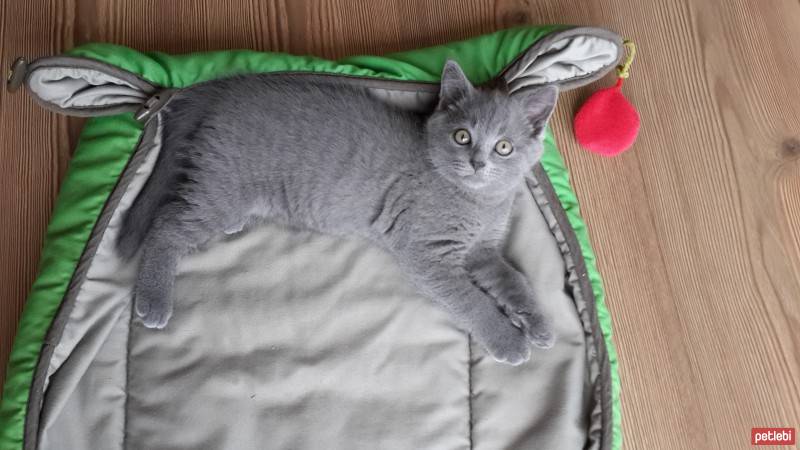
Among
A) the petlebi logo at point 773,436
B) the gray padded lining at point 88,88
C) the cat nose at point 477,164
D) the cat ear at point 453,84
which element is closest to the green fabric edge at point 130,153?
the gray padded lining at point 88,88

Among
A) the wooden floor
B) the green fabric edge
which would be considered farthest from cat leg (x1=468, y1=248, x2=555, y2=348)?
the wooden floor

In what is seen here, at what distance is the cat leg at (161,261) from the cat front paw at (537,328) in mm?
702

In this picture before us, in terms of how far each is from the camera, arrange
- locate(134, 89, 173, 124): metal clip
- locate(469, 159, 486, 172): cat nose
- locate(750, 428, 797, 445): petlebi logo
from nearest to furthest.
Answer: locate(469, 159, 486, 172): cat nose < locate(134, 89, 173, 124): metal clip < locate(750, 428, 797, 445): petlebi logo

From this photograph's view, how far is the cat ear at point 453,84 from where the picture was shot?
1.38 metres

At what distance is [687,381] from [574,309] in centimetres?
34

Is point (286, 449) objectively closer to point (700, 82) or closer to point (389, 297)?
point (389, 297)

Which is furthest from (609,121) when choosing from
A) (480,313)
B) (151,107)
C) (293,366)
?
(151,107)

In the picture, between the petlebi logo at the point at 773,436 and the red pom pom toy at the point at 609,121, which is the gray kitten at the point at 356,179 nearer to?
the red pom pom toy at the point at 609,121

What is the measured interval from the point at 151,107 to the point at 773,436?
62.1 inches

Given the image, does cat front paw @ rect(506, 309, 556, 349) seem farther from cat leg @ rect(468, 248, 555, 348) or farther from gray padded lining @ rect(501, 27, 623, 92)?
gray padded lining @ rect(501, 27, 623, 92)

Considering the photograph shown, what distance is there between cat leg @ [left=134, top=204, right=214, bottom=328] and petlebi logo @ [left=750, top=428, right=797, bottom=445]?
1.32 m

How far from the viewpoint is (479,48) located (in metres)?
1.61

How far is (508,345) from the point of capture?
1.43 meters

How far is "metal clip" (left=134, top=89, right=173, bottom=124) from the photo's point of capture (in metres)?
1.44
